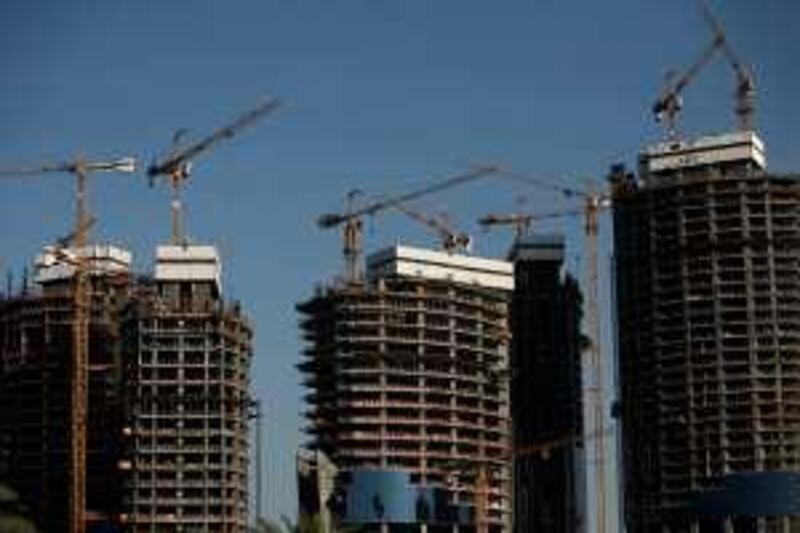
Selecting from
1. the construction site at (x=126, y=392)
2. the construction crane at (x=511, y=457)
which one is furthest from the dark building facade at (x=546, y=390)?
the construction site at (x=126, y=392)

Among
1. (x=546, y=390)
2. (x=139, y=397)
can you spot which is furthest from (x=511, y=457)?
(x=139, y=397)

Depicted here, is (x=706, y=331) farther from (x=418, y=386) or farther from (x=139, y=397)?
(x=139, y=397)

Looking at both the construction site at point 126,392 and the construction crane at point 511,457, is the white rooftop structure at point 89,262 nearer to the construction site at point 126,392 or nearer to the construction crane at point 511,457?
the construction site at point 126,392

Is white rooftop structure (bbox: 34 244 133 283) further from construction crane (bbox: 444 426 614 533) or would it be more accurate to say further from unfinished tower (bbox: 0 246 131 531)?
construction crane (bbox: 444 426 614 533)

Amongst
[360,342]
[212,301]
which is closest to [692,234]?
[360,342]

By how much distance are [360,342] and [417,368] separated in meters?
5.71

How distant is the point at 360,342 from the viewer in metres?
163

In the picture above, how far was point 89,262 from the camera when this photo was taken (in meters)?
165

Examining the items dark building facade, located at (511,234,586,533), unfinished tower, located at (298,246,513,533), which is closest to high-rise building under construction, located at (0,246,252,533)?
unfinished tower, located at (298,246,513,533)

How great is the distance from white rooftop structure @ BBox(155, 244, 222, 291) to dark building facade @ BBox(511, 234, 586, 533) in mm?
33727

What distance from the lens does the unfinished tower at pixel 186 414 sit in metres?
148

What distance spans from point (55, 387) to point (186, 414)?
54.9 feet

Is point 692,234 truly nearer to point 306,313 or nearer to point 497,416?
point 497,416

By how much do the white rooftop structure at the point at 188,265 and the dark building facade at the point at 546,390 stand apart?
111ft
